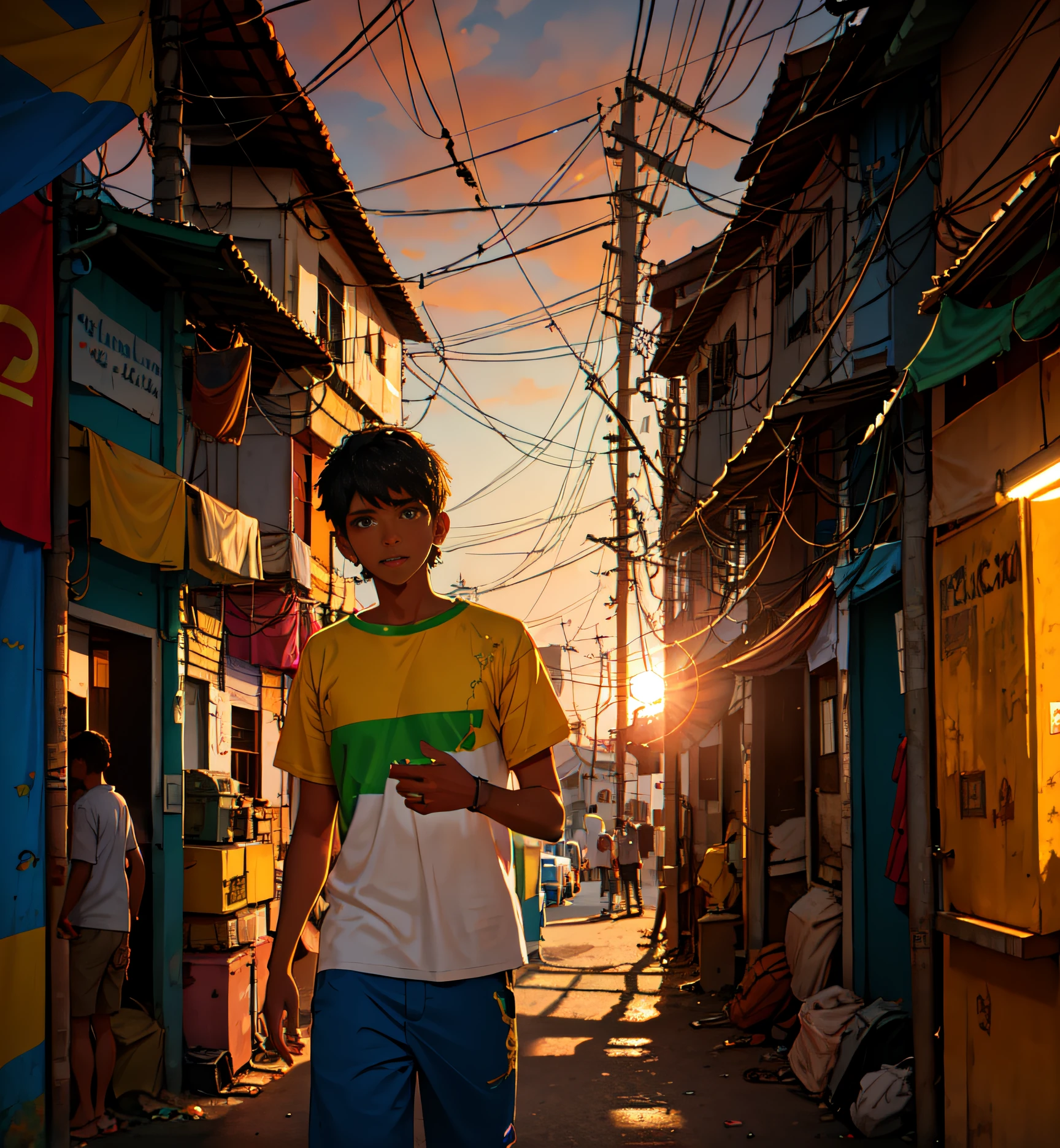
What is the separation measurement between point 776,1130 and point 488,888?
5810 millimetres

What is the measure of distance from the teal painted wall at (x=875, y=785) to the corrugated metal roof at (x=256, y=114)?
6.77 m

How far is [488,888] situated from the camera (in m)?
2.90

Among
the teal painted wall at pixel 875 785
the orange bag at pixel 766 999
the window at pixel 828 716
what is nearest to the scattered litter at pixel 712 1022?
the orange bag at pixel 766 999

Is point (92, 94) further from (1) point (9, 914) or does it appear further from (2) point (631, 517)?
(2) point (631, 517)

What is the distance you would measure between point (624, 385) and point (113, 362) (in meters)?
15.9

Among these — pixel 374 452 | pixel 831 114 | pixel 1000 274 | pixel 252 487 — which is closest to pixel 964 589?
pixel 1000 274

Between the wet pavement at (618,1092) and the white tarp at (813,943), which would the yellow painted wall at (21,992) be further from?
the white tarp at (813,943)

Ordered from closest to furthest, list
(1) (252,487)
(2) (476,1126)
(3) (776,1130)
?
(2) (476,1126)
(3) (776,1130)
(1) (252,487)

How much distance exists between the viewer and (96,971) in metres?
7.59

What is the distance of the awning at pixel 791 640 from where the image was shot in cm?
1101

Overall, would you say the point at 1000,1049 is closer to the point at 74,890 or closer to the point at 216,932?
the point at 74,890

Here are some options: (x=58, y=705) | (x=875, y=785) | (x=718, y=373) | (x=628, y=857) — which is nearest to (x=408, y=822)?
(x=58, y=705)

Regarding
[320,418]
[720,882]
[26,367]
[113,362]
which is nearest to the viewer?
[26,367]

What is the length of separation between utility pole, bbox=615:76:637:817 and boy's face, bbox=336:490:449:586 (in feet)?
56.1
